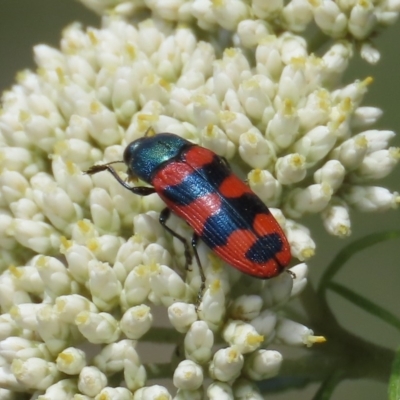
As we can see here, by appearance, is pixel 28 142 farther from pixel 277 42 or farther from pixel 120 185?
pixel 277 42

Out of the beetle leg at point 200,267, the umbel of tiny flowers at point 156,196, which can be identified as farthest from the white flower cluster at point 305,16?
the beetle leg at point 200,267

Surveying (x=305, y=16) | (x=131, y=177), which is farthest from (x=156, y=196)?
(x=305, y=16)

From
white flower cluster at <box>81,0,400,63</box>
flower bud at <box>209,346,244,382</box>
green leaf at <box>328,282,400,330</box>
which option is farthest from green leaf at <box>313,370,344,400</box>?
white flower cluster at <box>81,0,400,63</box>

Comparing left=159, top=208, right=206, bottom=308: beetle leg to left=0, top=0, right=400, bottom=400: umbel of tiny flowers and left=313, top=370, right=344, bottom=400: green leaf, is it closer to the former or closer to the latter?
left=0, top=0, right=400, bottom=400: umbel of tiny flowers

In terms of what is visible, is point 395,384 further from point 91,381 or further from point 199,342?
point 91,381

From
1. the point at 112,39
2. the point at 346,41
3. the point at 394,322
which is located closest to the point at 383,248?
the point at 394,322
